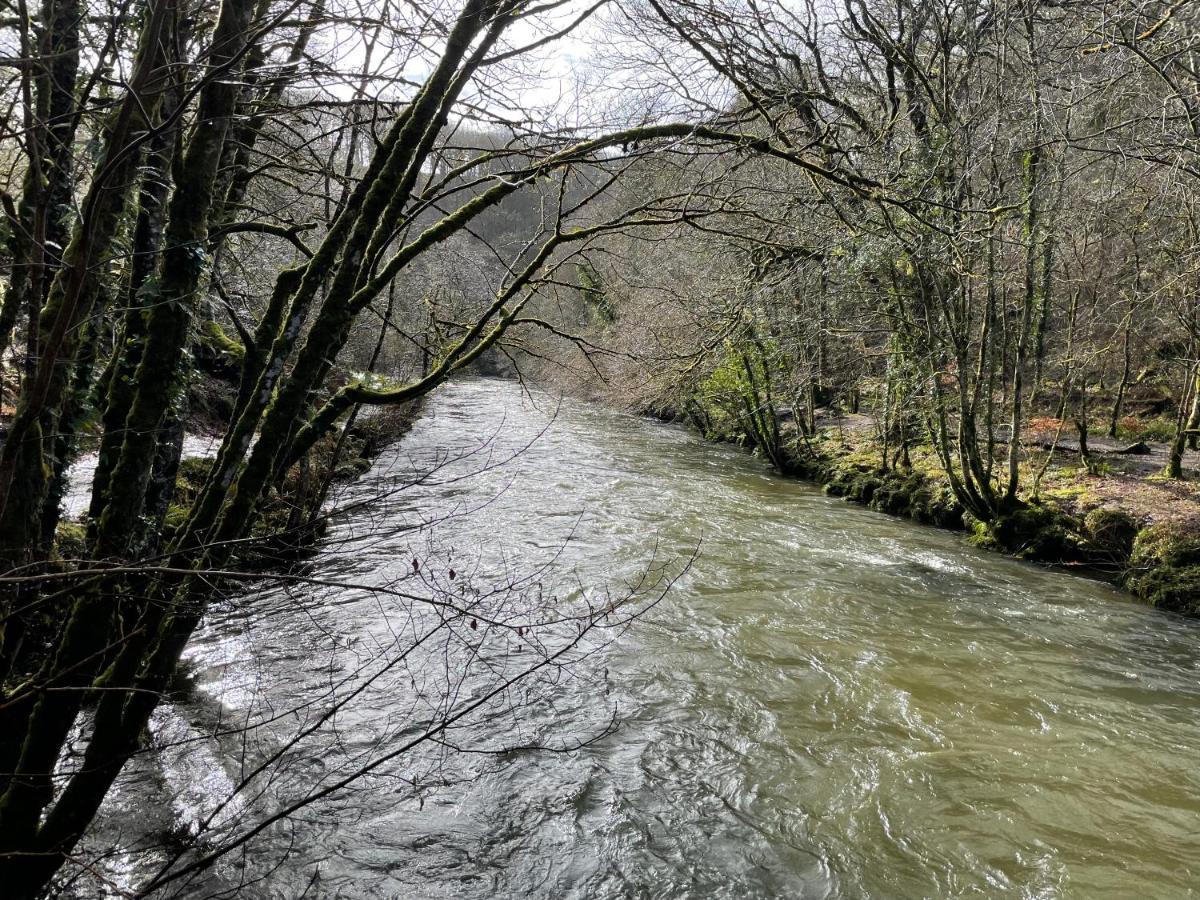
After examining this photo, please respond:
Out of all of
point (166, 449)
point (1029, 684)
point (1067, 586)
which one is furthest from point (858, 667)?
point (166, 449)

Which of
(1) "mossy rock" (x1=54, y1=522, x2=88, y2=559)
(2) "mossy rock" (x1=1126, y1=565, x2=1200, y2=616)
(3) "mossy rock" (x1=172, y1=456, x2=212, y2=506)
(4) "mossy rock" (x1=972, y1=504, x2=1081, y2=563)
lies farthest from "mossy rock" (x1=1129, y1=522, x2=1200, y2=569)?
(3) "mossy rock" (x1=172, y1=456, x2=212, y2=506)

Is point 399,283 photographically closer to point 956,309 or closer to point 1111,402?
point 956,309

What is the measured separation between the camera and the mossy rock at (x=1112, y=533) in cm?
948

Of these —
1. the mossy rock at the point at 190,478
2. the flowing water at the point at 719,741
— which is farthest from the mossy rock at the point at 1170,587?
the mossy rock at the point at 190,478

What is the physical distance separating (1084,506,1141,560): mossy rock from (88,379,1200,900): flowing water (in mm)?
925

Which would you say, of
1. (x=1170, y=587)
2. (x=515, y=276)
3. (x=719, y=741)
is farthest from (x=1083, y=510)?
(x=515, y=276)

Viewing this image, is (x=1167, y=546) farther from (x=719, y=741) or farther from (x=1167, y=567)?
(x=719, y=741)

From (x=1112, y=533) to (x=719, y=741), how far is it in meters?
7.68

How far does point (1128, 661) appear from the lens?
6730 millimetres

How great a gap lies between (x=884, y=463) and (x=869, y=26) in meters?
8.03

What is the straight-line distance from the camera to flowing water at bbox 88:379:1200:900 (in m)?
3.87

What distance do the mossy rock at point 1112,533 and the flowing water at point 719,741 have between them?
3.03 ft

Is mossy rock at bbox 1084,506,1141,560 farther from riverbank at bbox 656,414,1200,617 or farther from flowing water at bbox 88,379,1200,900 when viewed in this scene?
flowing water at bbox 88,379,1200,900

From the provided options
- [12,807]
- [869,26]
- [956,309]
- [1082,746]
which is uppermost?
[869,26]
